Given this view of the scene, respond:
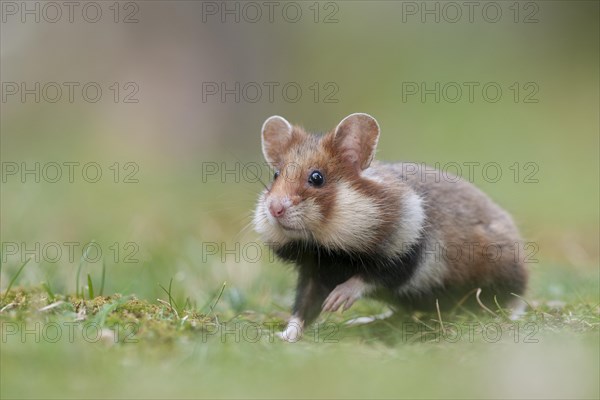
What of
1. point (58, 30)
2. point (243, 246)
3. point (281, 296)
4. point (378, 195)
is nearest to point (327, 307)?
point (378, 195)

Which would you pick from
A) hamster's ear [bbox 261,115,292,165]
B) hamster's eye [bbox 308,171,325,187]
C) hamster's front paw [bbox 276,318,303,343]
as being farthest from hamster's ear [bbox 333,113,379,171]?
hamster's front paw [bbox 276,318,303,343]

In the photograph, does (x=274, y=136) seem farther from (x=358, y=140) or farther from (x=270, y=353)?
(x=270, y=353)

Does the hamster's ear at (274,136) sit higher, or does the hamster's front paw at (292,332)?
the hamster's ear at (274,136)

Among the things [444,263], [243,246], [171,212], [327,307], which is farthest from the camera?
[171,212]

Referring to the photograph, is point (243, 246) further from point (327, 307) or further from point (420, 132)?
point (420, 132)

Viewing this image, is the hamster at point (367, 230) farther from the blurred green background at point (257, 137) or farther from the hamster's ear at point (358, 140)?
the blurred green background at point (257, 137)

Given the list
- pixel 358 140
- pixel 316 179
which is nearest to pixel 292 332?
pixel 316 179

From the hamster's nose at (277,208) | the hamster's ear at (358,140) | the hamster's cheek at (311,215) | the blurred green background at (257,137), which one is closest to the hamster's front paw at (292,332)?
the blurred green background at (257,137)
